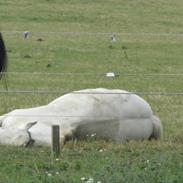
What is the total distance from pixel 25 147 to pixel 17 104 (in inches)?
100

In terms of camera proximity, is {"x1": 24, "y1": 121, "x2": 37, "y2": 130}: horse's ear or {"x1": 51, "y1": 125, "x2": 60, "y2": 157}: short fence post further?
{"x1": 24, "y1": 121, "x2": 37, "y2": 130}: horse's ear

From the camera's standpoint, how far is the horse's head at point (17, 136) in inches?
362

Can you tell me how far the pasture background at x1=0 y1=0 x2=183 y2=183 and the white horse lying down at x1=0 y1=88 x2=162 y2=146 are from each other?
0.66 feet

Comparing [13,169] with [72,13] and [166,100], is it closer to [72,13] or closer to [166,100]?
[166,100]

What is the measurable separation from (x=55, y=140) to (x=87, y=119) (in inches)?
46.8

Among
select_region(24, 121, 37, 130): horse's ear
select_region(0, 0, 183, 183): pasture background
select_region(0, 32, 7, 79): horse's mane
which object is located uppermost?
select_region(0, 32, 7, 79): horse's mane

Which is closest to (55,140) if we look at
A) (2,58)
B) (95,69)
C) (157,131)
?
(2,58)

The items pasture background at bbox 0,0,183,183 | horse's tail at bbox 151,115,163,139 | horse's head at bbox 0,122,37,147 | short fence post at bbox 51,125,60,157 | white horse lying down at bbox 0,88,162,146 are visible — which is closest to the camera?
pasture background at bbox 0,0,183,183

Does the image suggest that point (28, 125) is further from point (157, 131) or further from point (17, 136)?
point (157, 131)

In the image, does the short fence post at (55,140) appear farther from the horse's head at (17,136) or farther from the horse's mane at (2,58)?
the horse's mane at (2,58)

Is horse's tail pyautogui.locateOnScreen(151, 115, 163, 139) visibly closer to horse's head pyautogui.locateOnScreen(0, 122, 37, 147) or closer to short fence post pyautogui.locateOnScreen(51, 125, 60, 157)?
horse's head pyautogui.locateOnScreen(0, 122, 37, 147)

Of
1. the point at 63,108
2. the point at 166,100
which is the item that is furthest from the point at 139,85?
the point at 63,108

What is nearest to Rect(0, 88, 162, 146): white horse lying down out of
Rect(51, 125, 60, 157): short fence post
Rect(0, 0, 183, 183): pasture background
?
Rect(0, 0, 183, 183): pasture background

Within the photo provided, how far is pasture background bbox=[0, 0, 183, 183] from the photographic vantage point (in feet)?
26.0
